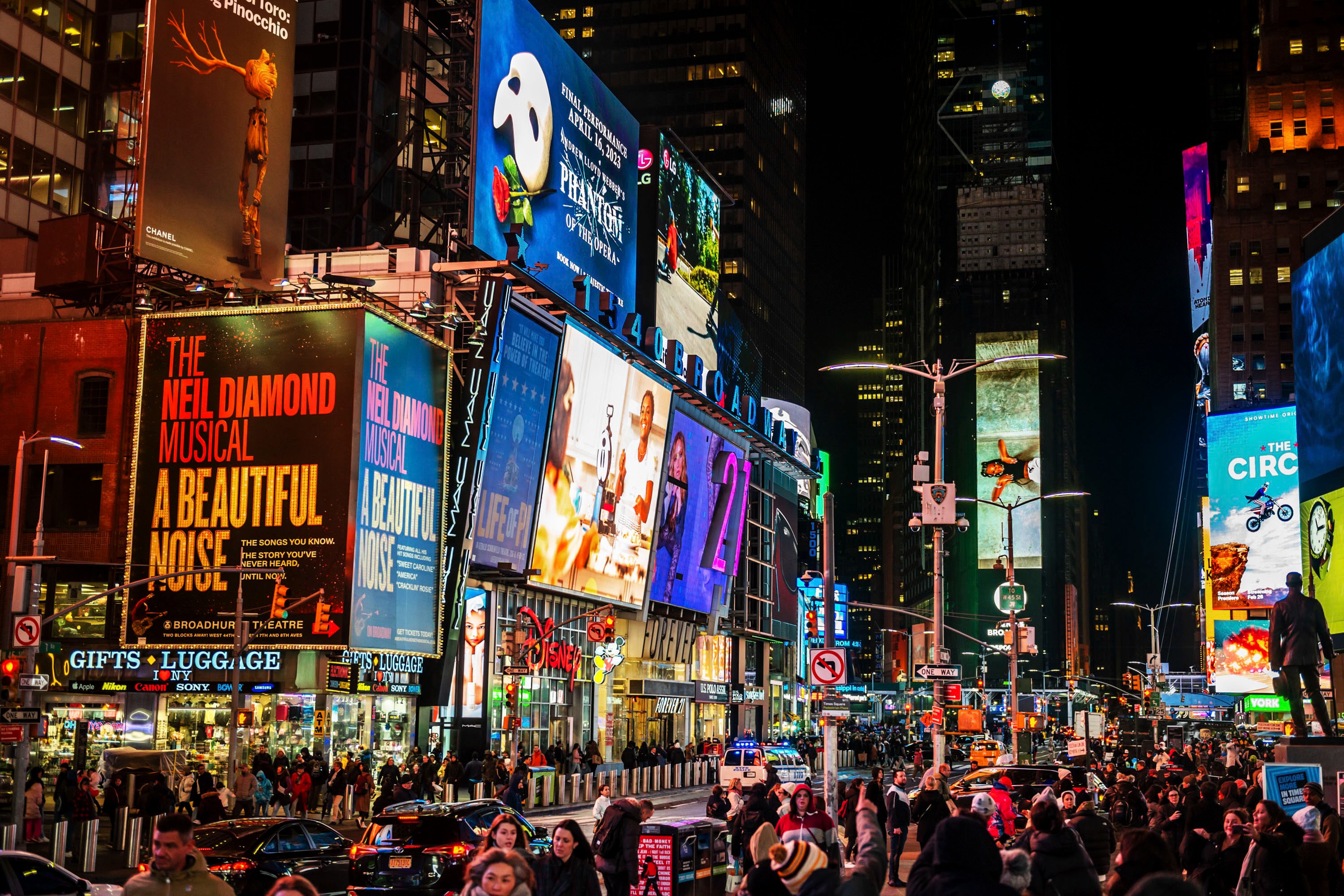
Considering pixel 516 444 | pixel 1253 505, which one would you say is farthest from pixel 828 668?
pixel 1253 505

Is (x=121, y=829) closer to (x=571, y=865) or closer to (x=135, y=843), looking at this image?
(x=135, y=843)

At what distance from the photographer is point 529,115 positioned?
57781 millimetres

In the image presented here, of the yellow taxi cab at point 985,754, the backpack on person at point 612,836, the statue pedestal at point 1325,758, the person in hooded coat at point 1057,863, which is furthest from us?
the yellow taxi cab at point 985,754

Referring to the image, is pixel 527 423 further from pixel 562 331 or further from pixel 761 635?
pixel 761 635

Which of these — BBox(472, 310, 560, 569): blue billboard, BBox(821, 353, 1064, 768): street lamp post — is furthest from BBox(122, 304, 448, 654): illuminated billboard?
BBox(821, 353, 1064, 768): street lamp post

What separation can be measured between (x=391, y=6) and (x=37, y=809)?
55.3 meters

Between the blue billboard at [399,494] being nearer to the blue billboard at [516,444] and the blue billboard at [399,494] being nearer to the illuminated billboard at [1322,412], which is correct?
the blue billboard at [516,444]

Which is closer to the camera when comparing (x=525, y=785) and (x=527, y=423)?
(x=525, y=785)

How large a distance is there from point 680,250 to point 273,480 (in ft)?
152

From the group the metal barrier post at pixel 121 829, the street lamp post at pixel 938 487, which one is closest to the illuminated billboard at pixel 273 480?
the metal barrier post at pixel 121 829

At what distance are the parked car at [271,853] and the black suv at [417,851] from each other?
82cm

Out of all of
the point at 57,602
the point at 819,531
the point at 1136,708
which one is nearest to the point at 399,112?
the point at 57,602

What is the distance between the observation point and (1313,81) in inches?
5399

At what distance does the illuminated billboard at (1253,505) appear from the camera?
320ft
